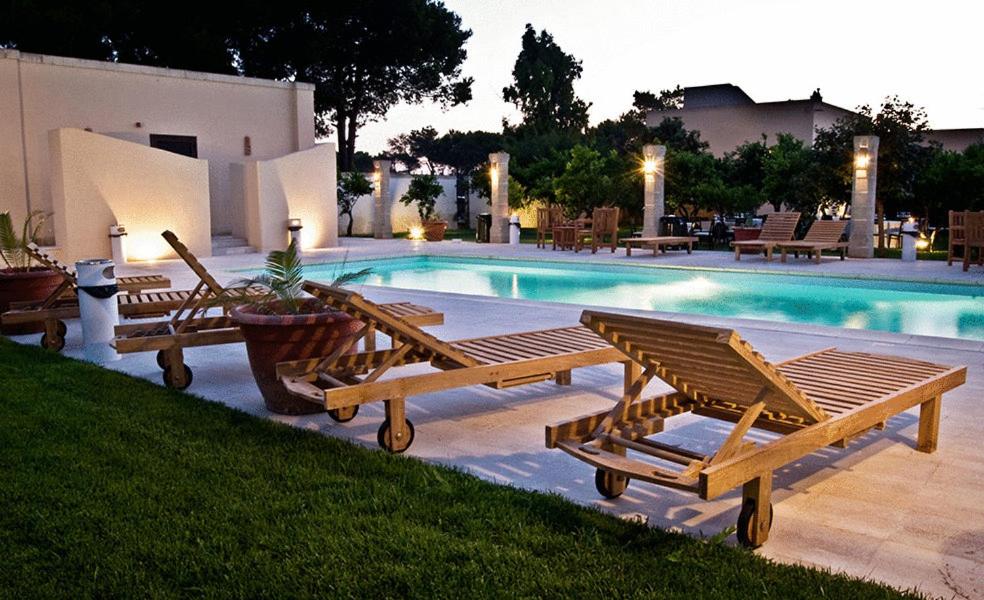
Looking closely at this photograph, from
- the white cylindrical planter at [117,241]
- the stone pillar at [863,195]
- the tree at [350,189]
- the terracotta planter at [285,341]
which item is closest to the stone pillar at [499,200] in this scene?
the tree at [350,189]

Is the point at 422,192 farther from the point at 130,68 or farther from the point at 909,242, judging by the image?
the point at 909,242

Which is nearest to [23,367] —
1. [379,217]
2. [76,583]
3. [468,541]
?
[76,583]

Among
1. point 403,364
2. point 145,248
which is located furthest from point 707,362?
point 145,248

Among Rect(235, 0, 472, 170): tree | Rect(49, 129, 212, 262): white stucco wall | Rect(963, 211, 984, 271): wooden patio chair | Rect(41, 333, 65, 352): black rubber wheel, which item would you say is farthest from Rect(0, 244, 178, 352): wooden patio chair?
Rect(235, 0, 472, 170): tree

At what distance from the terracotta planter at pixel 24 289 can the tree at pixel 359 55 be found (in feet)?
66.5

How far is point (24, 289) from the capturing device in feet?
26.4

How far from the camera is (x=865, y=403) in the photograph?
3859 millimetres

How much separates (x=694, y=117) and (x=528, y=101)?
44.8 feet

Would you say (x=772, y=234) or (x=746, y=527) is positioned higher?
(x=772, y=234)

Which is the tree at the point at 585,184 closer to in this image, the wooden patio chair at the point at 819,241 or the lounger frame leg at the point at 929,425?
the wooden patio chair at the point at 819,241

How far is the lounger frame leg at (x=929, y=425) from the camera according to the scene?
4.27 m

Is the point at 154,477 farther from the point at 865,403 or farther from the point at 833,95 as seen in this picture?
the point at 833,95

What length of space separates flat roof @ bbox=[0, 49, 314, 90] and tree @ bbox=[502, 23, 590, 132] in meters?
26.1

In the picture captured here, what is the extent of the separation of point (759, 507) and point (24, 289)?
7.29m
